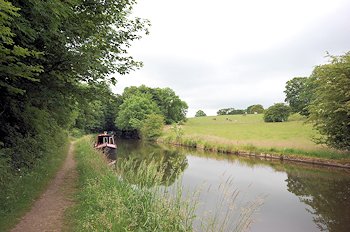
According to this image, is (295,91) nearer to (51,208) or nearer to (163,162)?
(163,162)

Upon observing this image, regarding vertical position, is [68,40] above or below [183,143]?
above

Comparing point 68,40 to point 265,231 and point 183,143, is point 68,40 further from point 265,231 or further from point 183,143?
point 183,143

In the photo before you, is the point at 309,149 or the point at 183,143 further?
the point at 183,143

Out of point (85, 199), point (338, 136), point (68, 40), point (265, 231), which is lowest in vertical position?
point (265, 231)

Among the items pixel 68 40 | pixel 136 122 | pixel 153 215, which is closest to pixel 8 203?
pixel 153 215

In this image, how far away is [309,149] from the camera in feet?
93.5

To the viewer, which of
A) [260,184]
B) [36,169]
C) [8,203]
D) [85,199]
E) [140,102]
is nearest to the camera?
[8,203]

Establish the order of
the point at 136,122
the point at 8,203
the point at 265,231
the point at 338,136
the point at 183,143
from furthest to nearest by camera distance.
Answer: the point at 136,122
the point at 183,143
the point at 338,136
the point at 265,231
the point at 8,203

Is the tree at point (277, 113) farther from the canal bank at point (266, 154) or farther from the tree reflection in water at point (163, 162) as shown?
the tree reflection in water at point (163, 162)

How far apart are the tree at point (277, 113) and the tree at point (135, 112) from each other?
26.0 m

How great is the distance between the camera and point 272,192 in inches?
664

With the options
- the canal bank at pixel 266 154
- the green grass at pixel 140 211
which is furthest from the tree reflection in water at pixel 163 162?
the canal bank at pixel 266 154

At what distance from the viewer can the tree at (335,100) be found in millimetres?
21908

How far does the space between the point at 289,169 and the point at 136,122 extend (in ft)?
160
